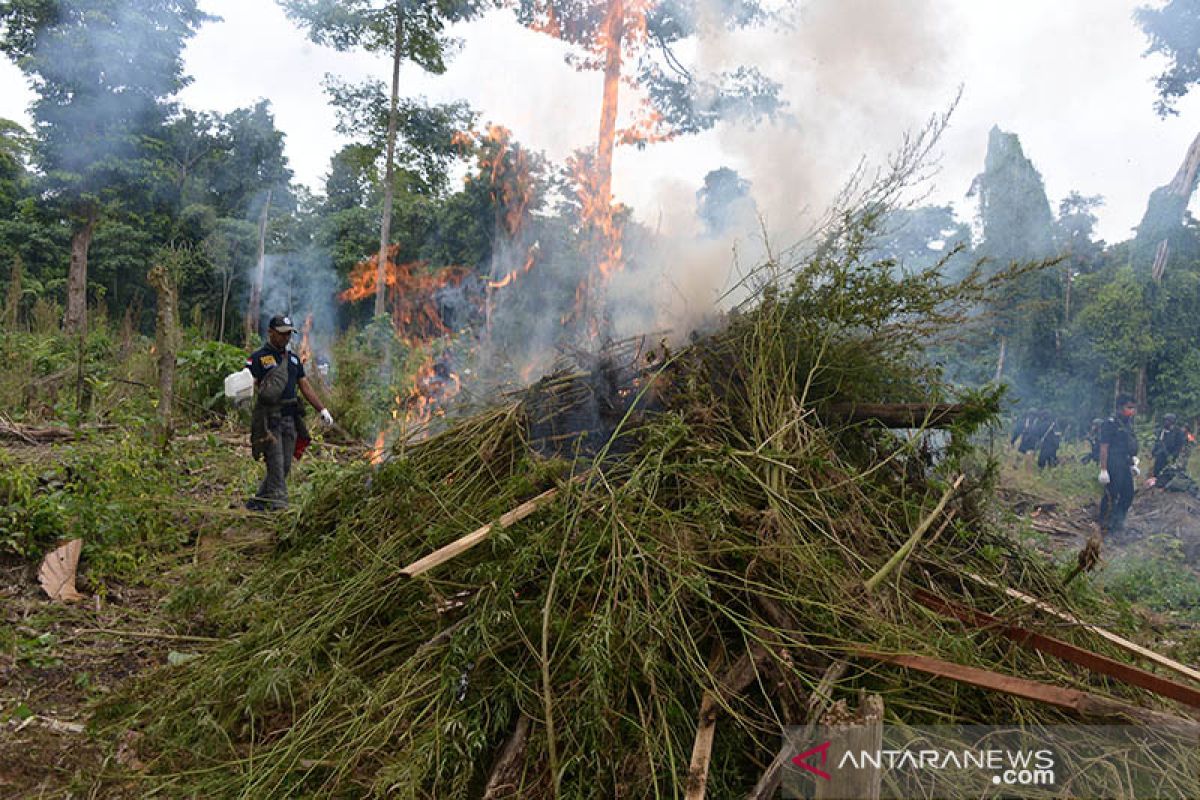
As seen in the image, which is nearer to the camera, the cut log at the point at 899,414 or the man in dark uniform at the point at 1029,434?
the cut log at the point at 899,414

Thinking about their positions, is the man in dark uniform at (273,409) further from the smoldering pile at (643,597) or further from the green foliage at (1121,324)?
the green foliage at (1121,324)

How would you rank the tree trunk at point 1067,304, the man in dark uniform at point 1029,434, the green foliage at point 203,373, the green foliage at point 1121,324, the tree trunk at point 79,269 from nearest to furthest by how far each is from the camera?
the green foliage at point 203,373 → the man in dark uniform at point 1029,434 → the tree trunk at point 79,269 → the green foliage at point 1121,324 → the tree trunk at point 1067,304

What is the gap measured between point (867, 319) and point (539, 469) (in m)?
2.25

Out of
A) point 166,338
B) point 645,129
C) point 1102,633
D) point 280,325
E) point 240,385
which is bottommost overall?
point 1102,633

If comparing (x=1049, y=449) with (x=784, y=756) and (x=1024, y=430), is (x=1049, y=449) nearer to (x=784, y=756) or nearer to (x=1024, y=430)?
(x=1024, y=430)

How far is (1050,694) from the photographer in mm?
2307

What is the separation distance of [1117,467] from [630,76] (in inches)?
360

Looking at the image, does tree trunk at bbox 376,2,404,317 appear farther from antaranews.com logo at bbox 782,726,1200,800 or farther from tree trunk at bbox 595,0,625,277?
antaranews.com logo at bbox 782,726,1200,800

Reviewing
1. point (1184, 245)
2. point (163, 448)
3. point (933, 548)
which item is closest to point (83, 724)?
point (163, 448)

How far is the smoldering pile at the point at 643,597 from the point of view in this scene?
7.97ft

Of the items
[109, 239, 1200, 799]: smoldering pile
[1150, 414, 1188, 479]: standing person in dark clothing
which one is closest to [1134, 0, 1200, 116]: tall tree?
[1150, 414, 1188, 479]: standing person in dark clothing

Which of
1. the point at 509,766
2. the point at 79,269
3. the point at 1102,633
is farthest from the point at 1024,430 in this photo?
the point at 79,269

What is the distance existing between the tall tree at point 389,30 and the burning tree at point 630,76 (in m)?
2.42

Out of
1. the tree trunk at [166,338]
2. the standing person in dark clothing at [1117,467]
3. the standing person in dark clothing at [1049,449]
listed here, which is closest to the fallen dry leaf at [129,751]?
the tree trunk at [166,338]
